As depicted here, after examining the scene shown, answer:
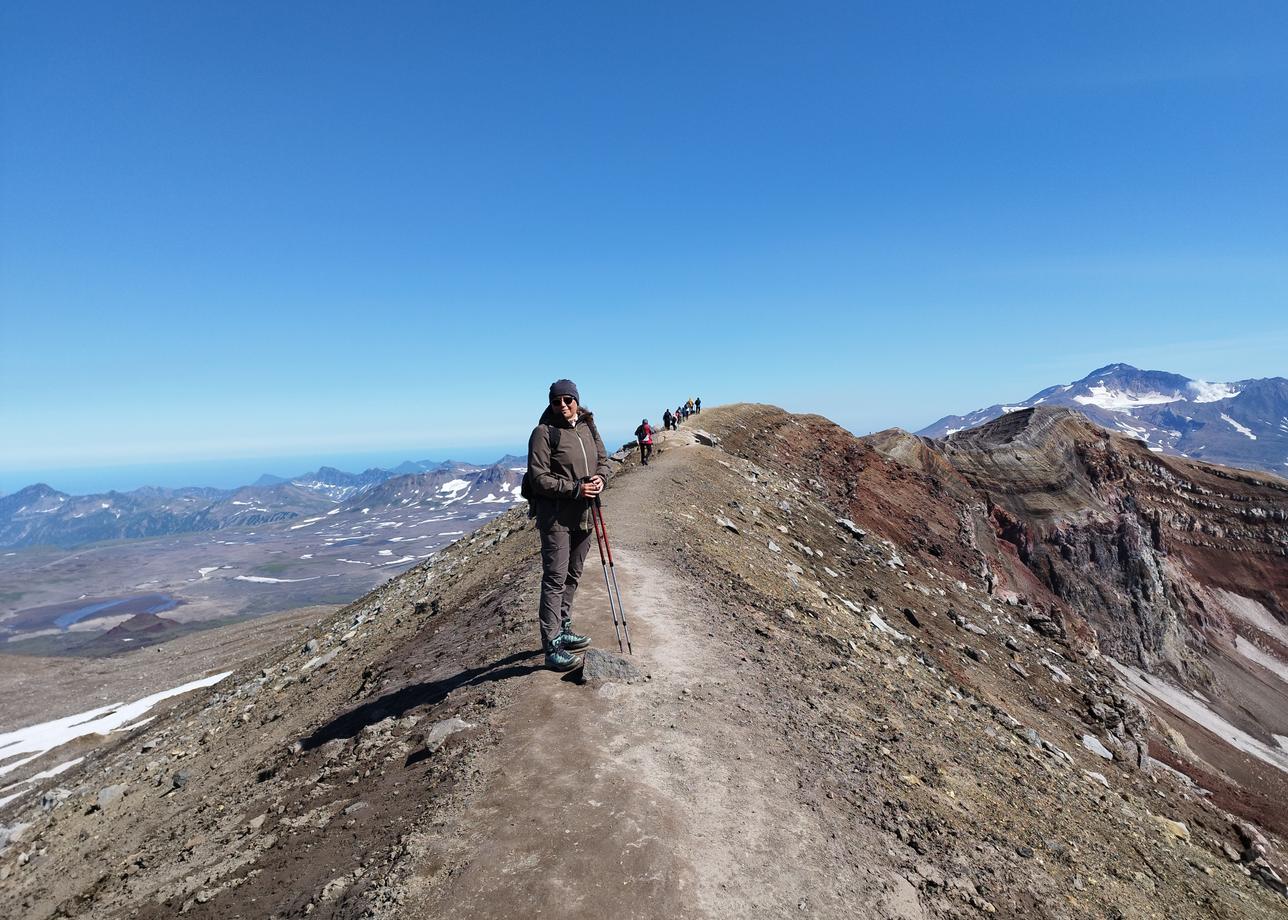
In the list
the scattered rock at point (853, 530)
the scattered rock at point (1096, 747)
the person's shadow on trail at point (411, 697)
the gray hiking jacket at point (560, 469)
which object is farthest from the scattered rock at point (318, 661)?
the scattered rock at point (1096, 747)

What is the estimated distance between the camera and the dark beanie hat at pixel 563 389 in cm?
987

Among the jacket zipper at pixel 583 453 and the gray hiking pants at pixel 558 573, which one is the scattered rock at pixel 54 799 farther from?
the jacket zipper at pixel 583 453

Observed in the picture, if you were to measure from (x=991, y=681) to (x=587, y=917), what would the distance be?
24.4 m

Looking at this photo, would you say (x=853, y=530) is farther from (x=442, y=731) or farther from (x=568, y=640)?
(x=442, y=731)

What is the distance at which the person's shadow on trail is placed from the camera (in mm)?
10617

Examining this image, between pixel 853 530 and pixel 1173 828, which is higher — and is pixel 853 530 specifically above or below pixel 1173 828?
above

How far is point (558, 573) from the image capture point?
9.99 metres

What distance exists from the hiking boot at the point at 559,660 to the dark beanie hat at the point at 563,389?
13.7ft

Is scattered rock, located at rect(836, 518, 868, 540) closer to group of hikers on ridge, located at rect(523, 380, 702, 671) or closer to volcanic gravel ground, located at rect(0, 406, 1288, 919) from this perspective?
volcanic gravel ground, located at rect(0, 406, 1288, 919)

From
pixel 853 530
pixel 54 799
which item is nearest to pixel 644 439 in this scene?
pixel 853 530

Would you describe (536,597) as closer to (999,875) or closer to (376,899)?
(376,899)

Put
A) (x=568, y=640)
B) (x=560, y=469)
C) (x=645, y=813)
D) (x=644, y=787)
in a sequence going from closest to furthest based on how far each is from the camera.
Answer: (x=645, y=813), (x=644, y=787), (x=560, y=469), (x=568, y=640)

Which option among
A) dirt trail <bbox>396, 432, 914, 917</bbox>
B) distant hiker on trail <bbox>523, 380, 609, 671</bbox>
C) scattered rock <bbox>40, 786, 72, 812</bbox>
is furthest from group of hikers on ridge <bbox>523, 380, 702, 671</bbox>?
scattered rock <bbox>40, 786, 72, 812</bbox>

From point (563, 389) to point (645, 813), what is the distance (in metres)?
6.11
